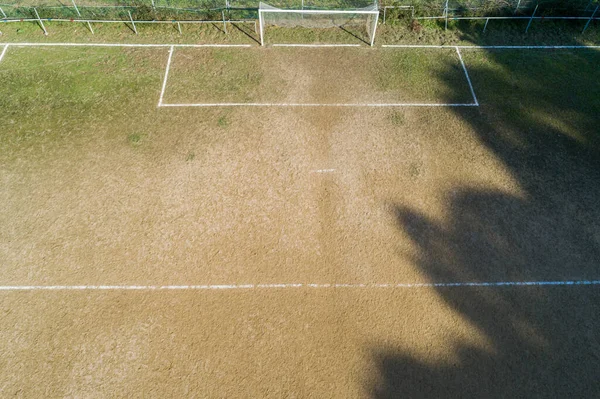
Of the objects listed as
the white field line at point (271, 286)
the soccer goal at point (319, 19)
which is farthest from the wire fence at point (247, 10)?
the white field line at point (271, 286)

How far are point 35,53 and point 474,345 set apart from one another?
24031 millimetres

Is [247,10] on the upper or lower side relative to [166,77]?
upper

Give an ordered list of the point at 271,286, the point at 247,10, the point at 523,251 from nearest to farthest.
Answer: the point at 271,286 → the point at 523,251 → the point at 247,10

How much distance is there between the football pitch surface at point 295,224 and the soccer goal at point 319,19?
1.98 metres

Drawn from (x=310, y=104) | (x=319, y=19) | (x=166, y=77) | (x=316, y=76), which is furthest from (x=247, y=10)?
(x=310, y=104)

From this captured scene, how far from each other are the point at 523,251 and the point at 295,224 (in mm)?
8172

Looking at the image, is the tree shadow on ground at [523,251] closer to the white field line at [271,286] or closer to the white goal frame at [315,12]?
the white field line at [271,286]

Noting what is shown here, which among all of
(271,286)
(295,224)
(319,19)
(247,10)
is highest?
(319,19)

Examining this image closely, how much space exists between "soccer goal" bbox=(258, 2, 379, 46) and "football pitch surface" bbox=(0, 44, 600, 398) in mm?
1984

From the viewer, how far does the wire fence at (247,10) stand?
70.3 feet

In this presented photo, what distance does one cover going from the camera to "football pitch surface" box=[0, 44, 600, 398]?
11.4 m

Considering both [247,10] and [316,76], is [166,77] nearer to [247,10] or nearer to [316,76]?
[247,10]

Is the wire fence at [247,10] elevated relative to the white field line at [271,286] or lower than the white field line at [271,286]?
elevated

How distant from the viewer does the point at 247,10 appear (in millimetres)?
22141
